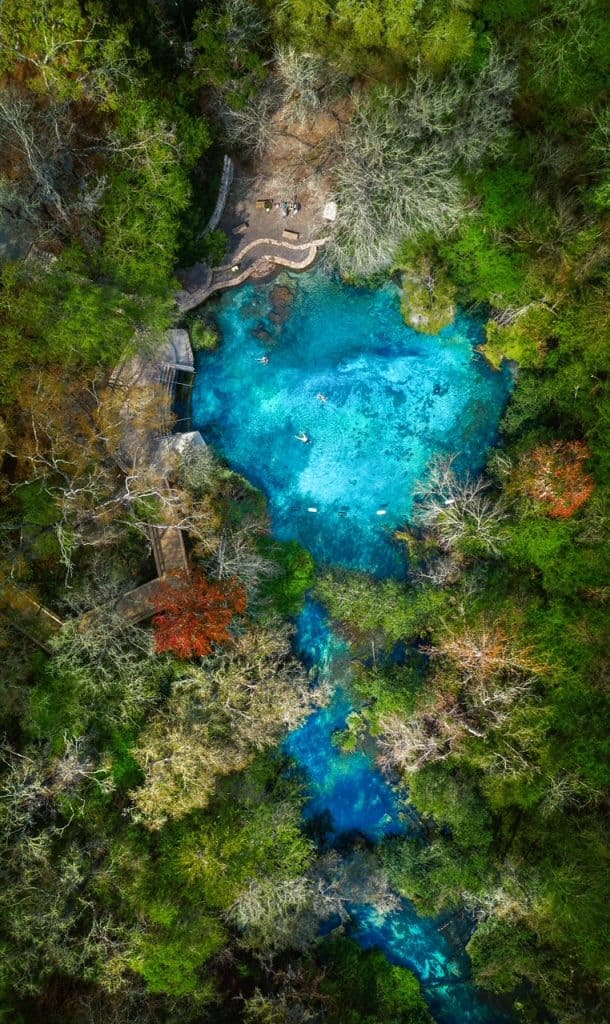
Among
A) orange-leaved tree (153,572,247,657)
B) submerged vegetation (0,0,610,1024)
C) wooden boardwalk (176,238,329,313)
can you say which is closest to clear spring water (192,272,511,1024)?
wooden boardwalk (176,238,329,313)

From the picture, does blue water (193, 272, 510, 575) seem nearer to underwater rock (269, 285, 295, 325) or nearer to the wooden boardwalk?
underwater rock (269, 285, 295, 325)

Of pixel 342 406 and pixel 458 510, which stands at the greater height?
pixel 342 406

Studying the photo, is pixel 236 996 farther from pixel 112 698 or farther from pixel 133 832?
pixel 112 698

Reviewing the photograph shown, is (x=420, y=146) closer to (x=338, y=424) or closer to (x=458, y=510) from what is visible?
(x=338, y=424)

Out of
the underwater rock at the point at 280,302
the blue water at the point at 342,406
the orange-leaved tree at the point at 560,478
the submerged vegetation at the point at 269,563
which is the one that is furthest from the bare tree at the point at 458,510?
the underwater rock at the point at 280,302

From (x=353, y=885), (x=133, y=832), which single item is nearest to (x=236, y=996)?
(x=353, y=885)

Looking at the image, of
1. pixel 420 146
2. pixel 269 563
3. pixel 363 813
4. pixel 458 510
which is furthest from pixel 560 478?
pixel 363 813
